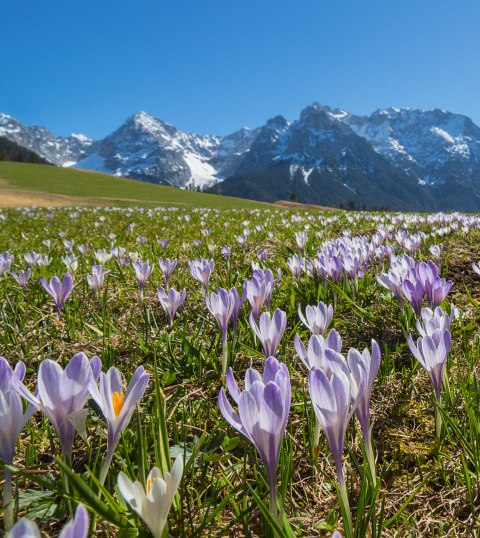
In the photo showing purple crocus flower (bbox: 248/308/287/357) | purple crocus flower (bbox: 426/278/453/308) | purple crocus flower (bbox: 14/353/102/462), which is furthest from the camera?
purple crocus flower (bbox: 426/278/453/308)

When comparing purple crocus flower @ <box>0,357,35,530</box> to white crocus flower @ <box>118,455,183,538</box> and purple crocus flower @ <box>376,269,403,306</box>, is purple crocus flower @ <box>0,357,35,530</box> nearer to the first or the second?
white crocus flower @ <box>118,455,183,538</box>

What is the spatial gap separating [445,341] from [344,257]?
60.7 inches

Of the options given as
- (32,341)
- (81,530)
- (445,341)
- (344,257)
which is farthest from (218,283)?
(81,530)

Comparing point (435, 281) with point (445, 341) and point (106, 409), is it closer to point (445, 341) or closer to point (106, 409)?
point (445, 341)

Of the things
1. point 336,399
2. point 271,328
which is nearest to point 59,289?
point 271,328

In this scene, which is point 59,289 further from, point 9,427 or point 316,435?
point 316,435

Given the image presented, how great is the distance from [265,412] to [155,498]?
10.6 inches

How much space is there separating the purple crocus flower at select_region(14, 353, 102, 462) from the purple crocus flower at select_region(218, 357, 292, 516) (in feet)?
1.06

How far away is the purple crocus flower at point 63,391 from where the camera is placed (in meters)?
0.89

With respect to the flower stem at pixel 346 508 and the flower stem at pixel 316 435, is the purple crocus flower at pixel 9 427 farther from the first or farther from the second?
the flower stem at pixel 316 435

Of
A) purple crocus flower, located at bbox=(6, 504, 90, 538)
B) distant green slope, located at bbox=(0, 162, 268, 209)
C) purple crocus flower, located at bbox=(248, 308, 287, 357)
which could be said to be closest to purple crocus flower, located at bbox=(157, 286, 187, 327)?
purple crocus flower, located at bbox=(248, 308, 287, 357)

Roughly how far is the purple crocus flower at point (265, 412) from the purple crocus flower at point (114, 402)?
0.21 metres

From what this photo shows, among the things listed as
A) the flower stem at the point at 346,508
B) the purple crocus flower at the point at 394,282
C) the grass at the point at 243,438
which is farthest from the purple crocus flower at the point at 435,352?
the purple crocus flower at the point at 394,282

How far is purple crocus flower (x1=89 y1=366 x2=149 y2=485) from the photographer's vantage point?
0.92 meters
